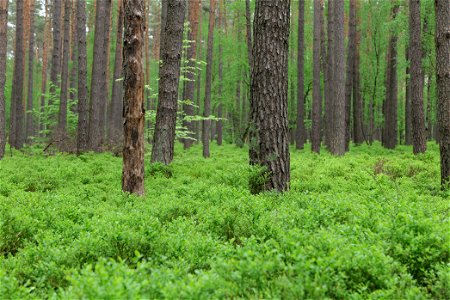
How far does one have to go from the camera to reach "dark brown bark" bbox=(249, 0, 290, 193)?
7.22m

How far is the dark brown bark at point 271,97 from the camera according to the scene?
722 centimetres

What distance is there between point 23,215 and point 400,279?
4.55m

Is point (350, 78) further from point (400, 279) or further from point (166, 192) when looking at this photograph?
point (400, 279)

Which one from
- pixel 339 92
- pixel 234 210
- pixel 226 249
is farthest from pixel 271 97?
pixel 339 92

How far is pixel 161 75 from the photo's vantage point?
36.9 feet

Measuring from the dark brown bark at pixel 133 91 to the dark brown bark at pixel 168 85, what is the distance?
3587mm

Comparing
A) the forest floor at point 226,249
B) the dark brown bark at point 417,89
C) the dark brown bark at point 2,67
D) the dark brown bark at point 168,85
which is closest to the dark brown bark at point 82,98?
the dark brown bark at point 2,67

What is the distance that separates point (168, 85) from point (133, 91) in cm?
380

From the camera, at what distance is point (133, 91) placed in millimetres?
7391

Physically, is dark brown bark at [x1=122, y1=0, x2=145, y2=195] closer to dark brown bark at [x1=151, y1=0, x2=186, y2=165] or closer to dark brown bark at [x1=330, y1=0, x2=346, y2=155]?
dark brown bark at [x1=151, y1=0, x2=186, y2=165]

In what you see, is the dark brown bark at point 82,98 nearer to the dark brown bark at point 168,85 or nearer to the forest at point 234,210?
the forest at point 234,210

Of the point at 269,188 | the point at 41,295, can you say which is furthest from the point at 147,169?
the point at 41,295

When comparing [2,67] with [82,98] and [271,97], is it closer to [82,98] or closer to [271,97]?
[82,98]

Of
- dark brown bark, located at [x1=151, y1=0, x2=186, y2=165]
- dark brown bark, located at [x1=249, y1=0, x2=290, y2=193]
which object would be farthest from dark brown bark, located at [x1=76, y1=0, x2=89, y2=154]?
dark brown bark, located at [x1=249, y1=0, x2=290, y2=193]
